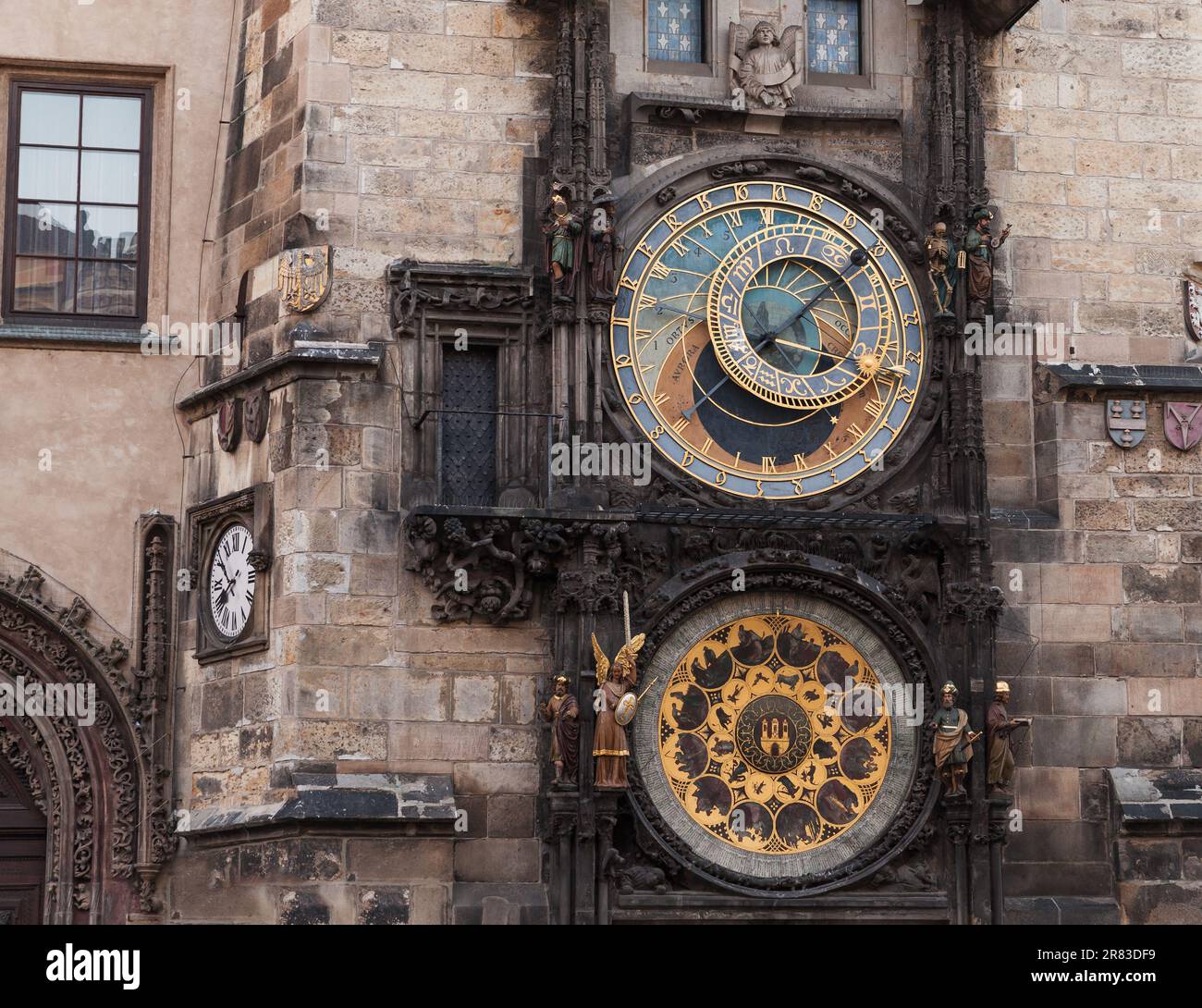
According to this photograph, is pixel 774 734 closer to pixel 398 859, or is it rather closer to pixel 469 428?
pixel 398 859

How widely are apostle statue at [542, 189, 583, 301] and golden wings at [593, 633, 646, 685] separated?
235cm

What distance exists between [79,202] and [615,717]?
5579 millimetres

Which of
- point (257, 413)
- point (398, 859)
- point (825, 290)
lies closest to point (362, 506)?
point (257, 413)

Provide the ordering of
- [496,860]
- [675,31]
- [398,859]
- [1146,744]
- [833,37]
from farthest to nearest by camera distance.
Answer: [833,37], [675,31], [1146,744], [496,860], [398,859]

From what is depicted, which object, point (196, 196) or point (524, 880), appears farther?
point (196, 196)

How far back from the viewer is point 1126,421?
1791 centimetres

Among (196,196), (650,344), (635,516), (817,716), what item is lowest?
(817,716)

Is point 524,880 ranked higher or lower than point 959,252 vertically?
lower

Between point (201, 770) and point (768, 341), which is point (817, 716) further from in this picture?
point (201, 770)

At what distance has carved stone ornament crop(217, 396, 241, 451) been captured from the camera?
17.5 m

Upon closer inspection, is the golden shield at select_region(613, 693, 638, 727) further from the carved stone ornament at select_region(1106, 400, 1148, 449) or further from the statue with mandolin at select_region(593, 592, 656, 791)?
the carved stone ornament at select_region(1106, 400, 1148, 449)

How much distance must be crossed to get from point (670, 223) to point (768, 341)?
105 cm

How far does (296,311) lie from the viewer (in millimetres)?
17172

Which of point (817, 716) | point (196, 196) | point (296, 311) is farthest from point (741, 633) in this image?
point (196, 196)
